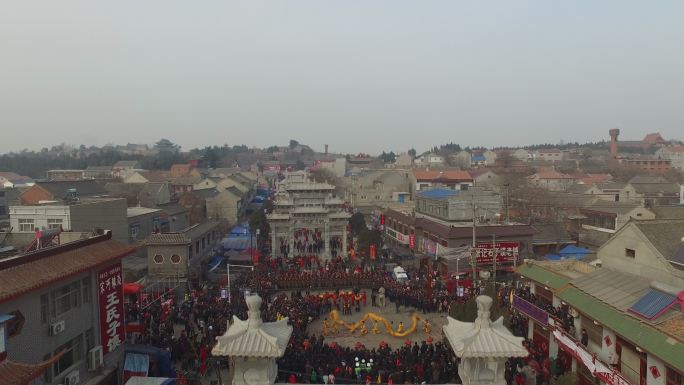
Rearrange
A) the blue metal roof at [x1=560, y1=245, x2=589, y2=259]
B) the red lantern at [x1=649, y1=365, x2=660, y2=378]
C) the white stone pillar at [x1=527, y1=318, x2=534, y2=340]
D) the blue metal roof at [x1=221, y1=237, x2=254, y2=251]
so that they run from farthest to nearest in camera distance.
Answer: the blue metal roof at [x1=221, y1=237, x2=254, y2=251] → the blue metal roof at [x1=560, y1=245, x2=589, y2=259] → the white stone pillar at [x1=527, y1=318, x2=534, y2=340] → the red lantern at [x1=649, y1=365, x2=660, y2=378]

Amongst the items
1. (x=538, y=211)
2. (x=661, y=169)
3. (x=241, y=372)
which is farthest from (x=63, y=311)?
(x=661, y=169)

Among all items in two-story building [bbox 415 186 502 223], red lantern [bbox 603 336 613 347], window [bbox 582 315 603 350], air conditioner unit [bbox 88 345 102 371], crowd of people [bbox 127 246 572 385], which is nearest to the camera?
red lantern [bbox 603 336 613 347]

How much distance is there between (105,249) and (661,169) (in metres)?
108

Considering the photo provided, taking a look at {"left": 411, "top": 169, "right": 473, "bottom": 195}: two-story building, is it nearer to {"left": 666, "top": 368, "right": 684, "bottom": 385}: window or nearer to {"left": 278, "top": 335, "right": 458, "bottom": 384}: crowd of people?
{"left": 278, "top": 335, "right": 458, "bottom": 384}: crowd of people

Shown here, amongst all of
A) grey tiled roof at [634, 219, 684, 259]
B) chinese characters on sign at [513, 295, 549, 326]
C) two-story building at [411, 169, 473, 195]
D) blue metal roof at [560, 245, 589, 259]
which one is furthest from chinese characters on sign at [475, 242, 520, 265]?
two-story building at [411, 169, 473, 195]

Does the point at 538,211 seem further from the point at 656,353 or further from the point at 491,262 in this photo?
the point at 656,353

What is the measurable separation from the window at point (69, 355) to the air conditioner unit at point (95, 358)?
27cm

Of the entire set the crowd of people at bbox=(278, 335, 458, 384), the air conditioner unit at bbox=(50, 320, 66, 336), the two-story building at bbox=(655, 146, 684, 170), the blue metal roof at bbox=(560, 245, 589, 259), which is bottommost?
the crowd of people at bbox=(278, 335, 458, 384)

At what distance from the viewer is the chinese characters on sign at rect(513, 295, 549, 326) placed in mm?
18266

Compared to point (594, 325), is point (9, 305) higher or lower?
higher

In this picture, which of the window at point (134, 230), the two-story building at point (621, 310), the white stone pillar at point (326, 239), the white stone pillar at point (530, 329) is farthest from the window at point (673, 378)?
the white stone pillar at point (326, 239)

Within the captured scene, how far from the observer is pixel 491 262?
3225cm

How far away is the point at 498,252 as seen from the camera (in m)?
32.5

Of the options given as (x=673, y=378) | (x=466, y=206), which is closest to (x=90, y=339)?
(x=673, y=378)
